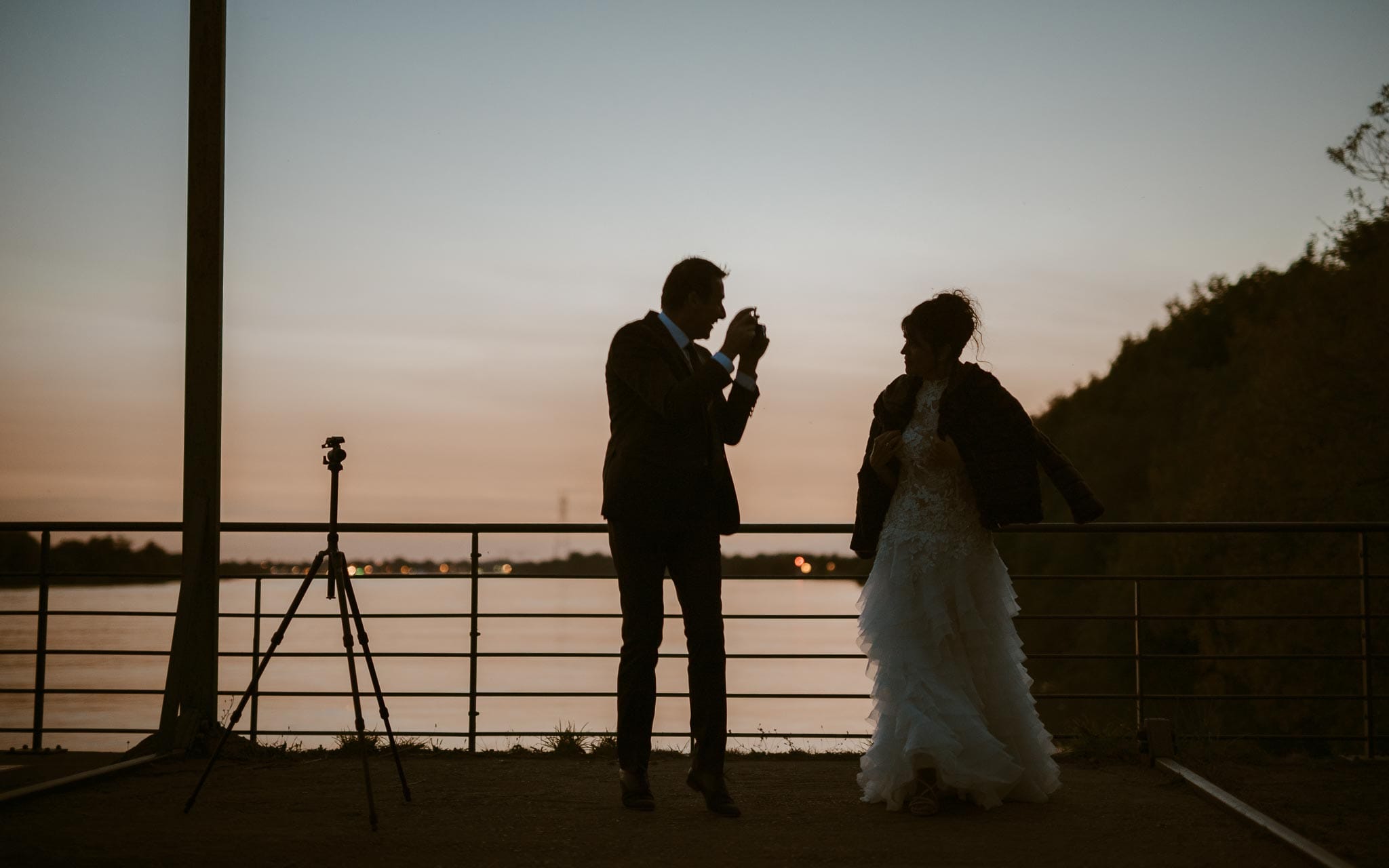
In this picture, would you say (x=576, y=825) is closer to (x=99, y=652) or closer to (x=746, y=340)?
(x=746, y=340)

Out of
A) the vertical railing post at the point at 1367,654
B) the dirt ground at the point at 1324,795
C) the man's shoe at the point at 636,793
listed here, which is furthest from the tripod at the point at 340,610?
the vertical railing post at the point at 1367,654

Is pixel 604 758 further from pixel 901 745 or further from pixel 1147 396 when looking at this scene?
pixel 1147 396

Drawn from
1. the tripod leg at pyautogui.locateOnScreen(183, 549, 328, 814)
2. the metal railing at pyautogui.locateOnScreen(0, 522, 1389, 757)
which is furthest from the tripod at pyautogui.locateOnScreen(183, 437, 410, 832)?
the metal railing at pyautogui.locateOnScreen(0, 522, 1389, 757)

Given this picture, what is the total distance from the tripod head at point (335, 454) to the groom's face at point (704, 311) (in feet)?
3.65

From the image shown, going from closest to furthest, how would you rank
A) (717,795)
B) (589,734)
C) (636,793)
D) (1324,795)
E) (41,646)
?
(717,795)
(636,793)
(1324,795)
(589,734)
(41,646)

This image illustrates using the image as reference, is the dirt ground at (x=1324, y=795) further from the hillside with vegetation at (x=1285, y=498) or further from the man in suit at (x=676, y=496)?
the hillside with vegetation at (x=1285, y=498)

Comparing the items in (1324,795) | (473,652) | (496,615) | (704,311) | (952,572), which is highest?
(704,311)

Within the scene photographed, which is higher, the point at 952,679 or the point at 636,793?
the point at 952,679

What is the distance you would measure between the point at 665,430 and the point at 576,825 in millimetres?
1179

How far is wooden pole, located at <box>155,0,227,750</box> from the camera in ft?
14.9

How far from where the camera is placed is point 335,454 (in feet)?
12.3

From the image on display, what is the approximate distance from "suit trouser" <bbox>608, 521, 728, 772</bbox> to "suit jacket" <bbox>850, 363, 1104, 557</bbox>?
83 centimetres

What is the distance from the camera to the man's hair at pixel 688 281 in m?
3.86

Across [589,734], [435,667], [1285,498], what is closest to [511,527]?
[589,734]
